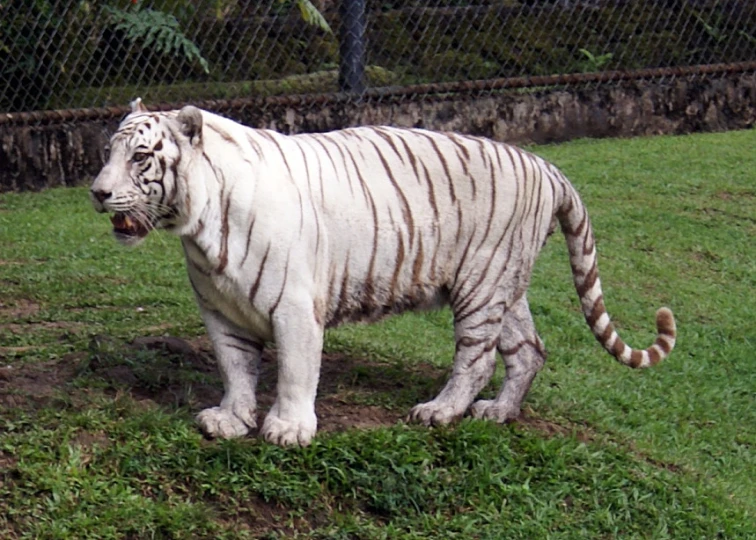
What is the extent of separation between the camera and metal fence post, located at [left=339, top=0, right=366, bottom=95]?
9.89 m

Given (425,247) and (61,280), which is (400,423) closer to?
(425,247)

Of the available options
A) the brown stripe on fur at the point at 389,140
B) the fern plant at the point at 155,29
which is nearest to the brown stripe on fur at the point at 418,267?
the brown stripe on fur at the point at 389,140

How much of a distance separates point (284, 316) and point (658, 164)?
641 cm

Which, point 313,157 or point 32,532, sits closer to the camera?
point 32,532

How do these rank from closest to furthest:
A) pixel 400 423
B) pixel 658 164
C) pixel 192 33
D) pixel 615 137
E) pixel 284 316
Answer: pixel 284 316 → pixel 400 423 → pixel 192 33 → pixel 658 164 → pixel 615 137

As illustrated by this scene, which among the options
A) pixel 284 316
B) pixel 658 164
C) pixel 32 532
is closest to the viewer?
pixel 32 532

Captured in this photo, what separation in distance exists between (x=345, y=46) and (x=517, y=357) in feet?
16.8

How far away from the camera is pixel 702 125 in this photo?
11422 millimetres

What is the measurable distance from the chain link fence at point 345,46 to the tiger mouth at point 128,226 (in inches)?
158

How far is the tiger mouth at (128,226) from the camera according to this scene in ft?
14.6

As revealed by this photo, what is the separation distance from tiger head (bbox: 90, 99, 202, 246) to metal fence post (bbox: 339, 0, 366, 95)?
18.1ft

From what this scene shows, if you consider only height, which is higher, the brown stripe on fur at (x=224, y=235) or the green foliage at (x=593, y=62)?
the brown stripe on fur at (x=224, y=235)

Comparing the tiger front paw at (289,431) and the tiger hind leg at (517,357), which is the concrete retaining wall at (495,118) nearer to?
the tiger hind leg at (517,357)

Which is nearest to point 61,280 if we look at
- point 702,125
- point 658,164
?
point 658,164
